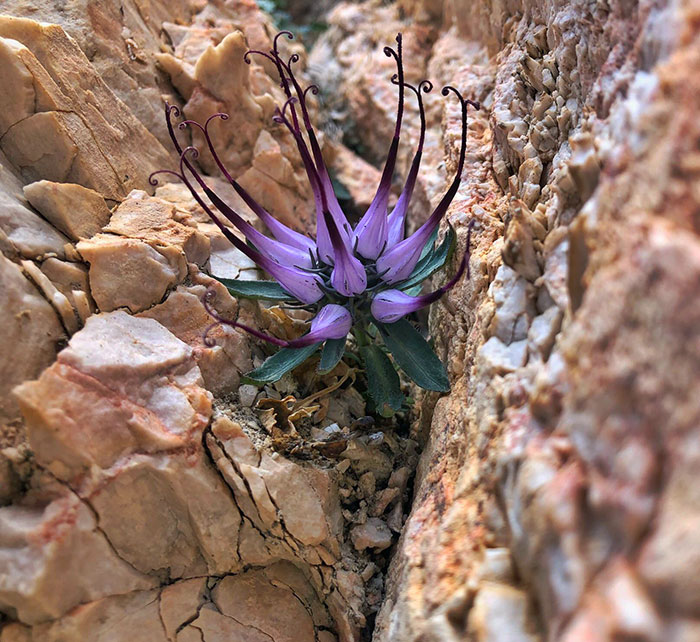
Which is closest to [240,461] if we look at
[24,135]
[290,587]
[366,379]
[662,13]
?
[290,587]

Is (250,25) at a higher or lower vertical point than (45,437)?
higher

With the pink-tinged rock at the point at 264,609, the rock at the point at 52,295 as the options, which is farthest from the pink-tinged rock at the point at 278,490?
the rock at the point at 52,295

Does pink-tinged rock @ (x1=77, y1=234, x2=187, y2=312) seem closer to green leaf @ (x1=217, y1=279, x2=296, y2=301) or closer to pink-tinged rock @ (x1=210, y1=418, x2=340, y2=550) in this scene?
green leaf @ (x1=217, y1=279, x2=296, y2=301)

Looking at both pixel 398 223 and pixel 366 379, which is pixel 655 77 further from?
pixel 366 379

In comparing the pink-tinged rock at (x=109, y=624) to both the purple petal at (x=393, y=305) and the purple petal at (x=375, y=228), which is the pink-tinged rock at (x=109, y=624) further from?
the purple petal at (x=375, y=228)

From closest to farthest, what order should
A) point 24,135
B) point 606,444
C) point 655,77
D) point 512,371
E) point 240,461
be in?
point 606,444 → point 655,77 → point 512,371 → point 240,461 → point 24,135

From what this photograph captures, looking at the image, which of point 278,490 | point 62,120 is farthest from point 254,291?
point 62,120
